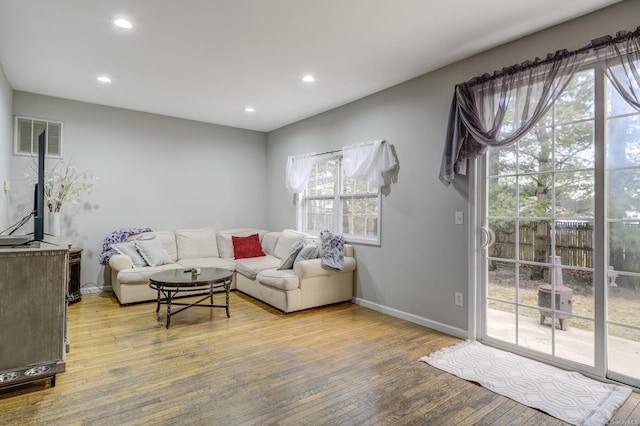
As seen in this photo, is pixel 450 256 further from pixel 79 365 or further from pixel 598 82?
pixel 79 365

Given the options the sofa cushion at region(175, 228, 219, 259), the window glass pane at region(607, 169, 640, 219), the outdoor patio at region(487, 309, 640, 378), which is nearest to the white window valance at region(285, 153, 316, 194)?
the sofa cushion at region(175, 228, 219, 259)

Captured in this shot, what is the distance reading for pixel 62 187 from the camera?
4.45m

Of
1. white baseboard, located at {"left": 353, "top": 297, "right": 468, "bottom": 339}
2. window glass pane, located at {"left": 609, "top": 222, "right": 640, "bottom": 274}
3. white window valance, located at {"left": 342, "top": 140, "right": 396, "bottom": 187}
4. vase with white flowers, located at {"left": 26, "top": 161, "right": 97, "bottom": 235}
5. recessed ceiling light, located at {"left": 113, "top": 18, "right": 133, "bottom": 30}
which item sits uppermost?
recessed ceiling light, located at {"left": 113, "top": 18, "right": 133, "bottom": 30}

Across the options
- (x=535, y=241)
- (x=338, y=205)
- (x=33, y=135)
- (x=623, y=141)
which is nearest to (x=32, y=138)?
(x=33, y=135)

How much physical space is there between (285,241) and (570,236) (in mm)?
3597

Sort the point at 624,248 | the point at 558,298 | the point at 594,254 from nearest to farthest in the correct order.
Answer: the point at 624,248
the point at 594,254
the point at 558,298

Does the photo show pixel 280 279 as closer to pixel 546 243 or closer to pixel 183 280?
pixel 183 280

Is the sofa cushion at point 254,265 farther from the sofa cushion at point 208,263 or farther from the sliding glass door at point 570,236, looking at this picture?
the sliding glass door at point 570,236

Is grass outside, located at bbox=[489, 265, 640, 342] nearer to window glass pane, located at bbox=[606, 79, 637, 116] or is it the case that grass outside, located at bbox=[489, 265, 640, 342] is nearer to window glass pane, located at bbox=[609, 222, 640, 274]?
window glass pane, located at bbox=[609, 222, 640, 274]

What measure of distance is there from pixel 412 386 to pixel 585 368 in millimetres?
1323

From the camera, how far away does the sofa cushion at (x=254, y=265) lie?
4664mm

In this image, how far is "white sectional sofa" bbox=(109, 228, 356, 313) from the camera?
4090mm

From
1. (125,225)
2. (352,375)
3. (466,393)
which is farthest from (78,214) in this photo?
(466,393)

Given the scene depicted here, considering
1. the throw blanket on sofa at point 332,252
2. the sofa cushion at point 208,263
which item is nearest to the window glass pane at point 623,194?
the throw blanket on sofa at point 332,252
